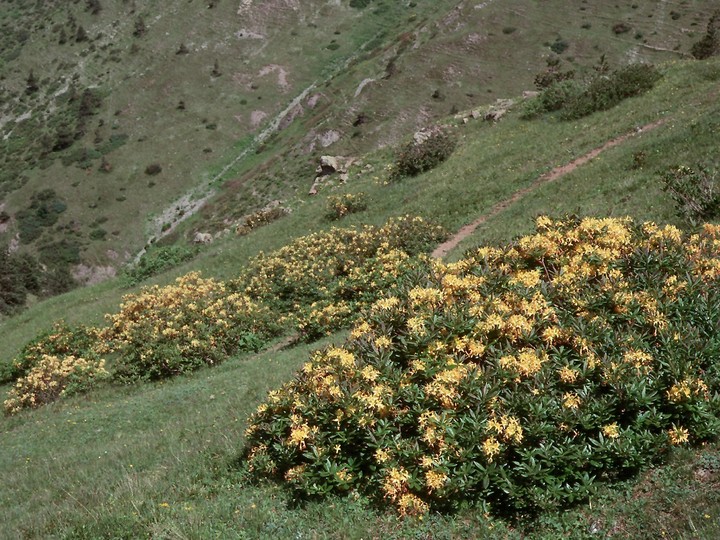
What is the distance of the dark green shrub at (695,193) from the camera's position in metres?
10.5

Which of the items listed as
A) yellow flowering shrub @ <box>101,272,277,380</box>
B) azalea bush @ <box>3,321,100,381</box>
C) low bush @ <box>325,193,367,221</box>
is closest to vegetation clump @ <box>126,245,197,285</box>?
azalea bush @ <box>3,321,100,381</box>

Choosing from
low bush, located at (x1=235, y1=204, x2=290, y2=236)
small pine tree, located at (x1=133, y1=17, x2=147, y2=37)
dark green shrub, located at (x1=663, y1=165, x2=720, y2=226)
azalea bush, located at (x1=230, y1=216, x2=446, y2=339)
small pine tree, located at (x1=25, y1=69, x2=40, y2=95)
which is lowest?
low bush, located at (x1=235, y1=204, x2=290, y2=236)

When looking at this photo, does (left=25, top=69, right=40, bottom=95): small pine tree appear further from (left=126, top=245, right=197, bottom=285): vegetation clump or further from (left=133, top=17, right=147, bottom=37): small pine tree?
(left=126, top=245, right=197, bottom=285): vegetation clump

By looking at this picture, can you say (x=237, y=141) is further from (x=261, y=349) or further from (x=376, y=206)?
(x=261, y=349)

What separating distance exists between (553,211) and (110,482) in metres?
12.4

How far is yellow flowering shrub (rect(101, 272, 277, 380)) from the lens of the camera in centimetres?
1459

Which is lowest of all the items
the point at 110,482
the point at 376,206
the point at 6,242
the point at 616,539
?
the point at 6,242

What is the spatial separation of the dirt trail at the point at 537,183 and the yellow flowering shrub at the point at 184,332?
601cm

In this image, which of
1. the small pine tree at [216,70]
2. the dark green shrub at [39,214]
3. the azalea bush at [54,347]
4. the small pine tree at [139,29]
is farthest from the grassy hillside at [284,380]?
the small pine tree at [139,29]

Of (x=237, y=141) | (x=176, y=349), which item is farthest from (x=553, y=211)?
(x=237, y=141)

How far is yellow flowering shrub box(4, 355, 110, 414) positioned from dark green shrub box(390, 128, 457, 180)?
15.9 m

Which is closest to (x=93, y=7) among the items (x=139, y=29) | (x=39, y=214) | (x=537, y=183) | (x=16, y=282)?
(x=139, y=29)

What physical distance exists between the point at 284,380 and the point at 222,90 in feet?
237

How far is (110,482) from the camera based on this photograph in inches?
282
